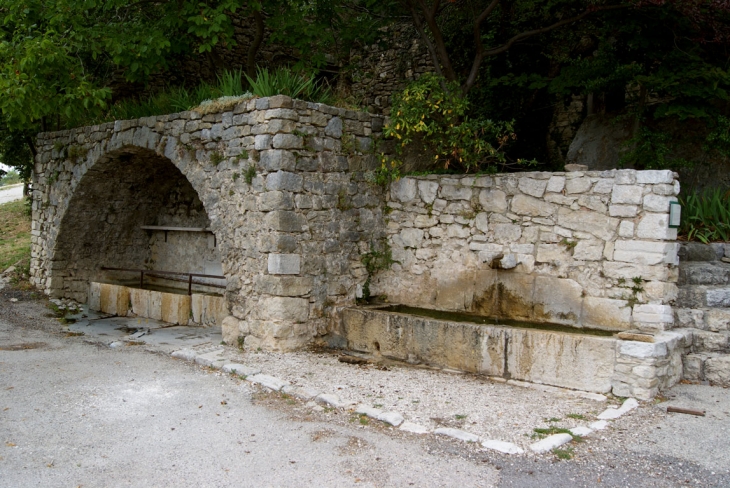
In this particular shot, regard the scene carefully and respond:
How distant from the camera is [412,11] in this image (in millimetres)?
8148

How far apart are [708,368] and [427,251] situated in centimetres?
292

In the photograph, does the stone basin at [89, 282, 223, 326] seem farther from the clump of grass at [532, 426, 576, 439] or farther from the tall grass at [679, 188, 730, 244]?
the tall grass at [679, 188, 730, 244]

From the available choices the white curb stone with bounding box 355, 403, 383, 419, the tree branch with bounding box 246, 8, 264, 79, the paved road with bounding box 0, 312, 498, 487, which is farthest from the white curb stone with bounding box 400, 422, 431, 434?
the tree branch with bounding box 246, 8, 264, 79

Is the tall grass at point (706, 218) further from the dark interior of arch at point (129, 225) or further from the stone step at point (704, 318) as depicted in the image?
the dark interior of arch at point (129, 225)

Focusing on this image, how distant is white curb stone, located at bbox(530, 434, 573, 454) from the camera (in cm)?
407

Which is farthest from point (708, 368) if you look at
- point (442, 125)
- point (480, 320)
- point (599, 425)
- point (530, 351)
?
point (442, 125)

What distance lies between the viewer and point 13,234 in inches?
530

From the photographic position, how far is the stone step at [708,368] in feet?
18.1

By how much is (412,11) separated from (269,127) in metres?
2.92

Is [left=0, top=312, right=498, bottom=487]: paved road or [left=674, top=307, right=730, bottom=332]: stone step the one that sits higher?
[left=674, top=307, right=730, bottom=332]: stone step

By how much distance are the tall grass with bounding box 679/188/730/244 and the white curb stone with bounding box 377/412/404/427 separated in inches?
153

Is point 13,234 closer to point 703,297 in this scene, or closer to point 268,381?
point 268,381

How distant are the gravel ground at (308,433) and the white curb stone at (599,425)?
54 mm

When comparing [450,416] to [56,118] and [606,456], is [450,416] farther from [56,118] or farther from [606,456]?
[56,118]
